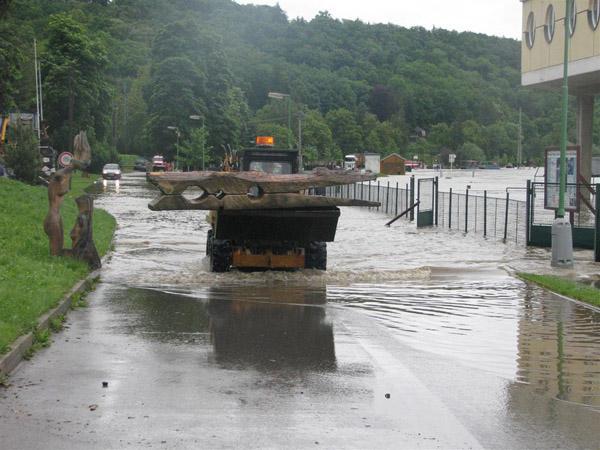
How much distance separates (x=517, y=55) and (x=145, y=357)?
188m

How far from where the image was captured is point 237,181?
1792cm

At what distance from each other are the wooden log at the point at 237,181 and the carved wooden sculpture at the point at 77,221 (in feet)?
4.82

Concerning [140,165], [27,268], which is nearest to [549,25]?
[27,268]

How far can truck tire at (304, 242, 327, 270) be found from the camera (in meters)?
19.7

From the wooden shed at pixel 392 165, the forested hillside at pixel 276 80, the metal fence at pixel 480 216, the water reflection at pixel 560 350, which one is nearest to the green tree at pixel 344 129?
the forested hillside at pixel 276 80

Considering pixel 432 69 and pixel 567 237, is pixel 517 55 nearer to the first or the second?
pixel 432 69

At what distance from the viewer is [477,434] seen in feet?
25.0

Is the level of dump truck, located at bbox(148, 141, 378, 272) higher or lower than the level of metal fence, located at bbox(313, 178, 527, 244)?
higher

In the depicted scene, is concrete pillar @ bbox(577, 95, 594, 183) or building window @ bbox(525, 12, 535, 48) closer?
building window @ bbox(525, 12, 535, 48)

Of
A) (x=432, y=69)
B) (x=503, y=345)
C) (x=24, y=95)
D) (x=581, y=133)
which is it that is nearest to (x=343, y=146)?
(x=432, y=69)

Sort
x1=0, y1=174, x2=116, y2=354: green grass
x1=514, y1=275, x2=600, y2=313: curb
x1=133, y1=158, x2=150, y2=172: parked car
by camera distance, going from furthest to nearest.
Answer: x1=133, y1=158, x2=150, y2=172: parked car < x1=514, y1=275, x2=600, y2=313: curb < x1=0, y1=174, x2=116, y2=354: green grass

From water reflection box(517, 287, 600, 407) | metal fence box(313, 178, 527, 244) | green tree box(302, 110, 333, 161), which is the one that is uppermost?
green tree box(302, 110, 333, 161)

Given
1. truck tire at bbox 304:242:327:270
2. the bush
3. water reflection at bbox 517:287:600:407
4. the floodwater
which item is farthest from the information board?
the bush

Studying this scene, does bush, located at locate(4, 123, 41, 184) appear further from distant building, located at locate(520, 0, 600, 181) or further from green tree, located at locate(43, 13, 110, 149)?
green tree, located at locate(43, 13, 110, 149)
